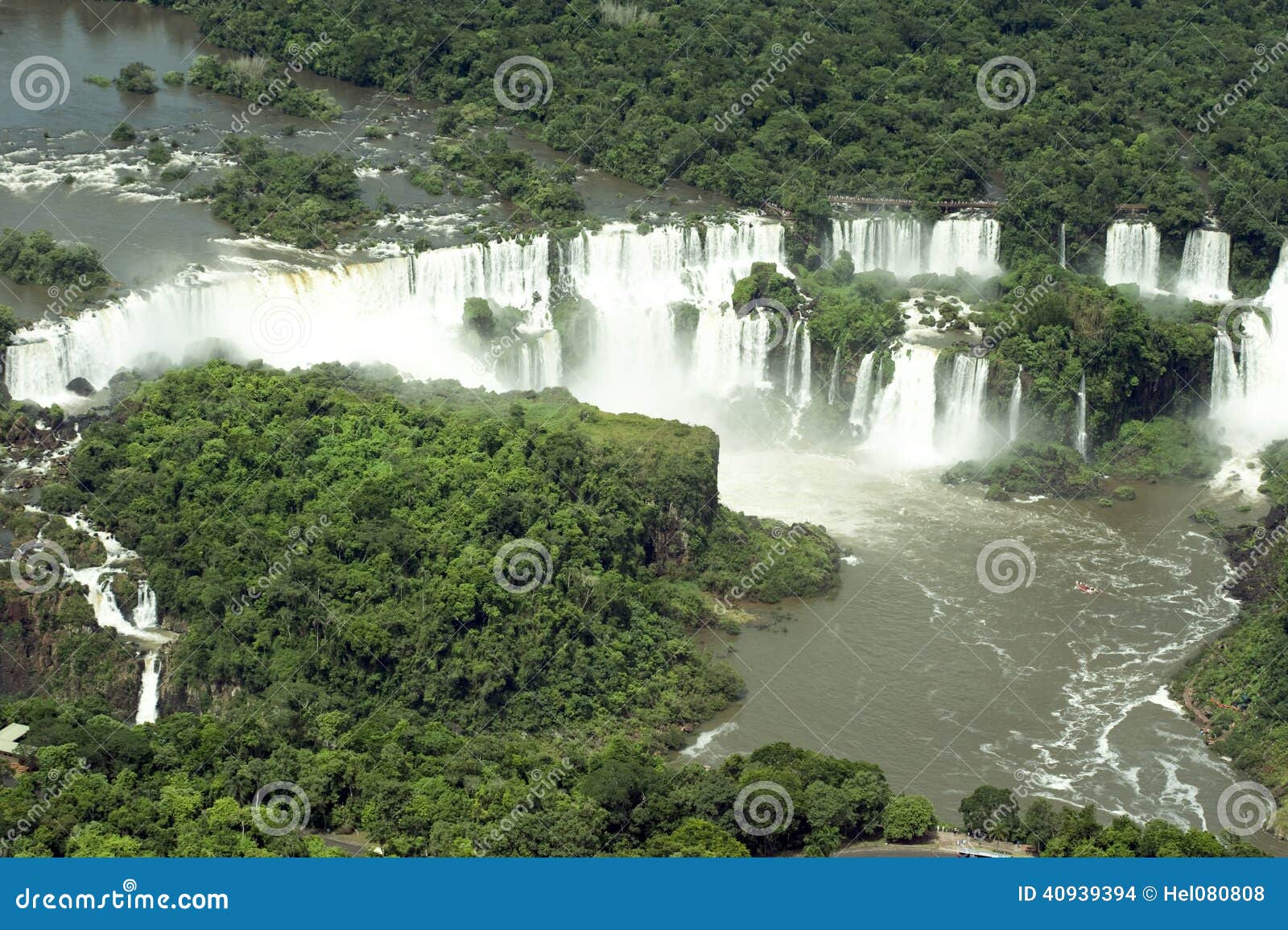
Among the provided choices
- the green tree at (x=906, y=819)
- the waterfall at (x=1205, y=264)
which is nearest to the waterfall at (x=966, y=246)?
the waterfall at (x=1205, y=264)

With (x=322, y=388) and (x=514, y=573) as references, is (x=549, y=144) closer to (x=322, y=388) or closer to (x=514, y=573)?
(x=322, y=388)

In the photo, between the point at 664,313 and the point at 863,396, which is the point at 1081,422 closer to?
the point at 863,396

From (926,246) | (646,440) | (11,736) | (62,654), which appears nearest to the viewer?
(11,736)

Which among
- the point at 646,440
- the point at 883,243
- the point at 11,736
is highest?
the point at 883,243

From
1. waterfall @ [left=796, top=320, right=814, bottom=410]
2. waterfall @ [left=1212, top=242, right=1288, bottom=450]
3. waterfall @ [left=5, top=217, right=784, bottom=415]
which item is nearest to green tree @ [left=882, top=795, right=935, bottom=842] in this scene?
waterfall @ [left=796, top=320, right=814, bottom=410]

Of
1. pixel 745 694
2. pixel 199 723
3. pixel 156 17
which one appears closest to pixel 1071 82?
pixel 156 17

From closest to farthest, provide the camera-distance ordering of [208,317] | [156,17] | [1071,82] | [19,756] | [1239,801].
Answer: [19,756] → [1239,801] → [208,317] → [1071,82] → [156,17]

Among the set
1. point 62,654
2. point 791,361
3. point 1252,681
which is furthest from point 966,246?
point 62,654
